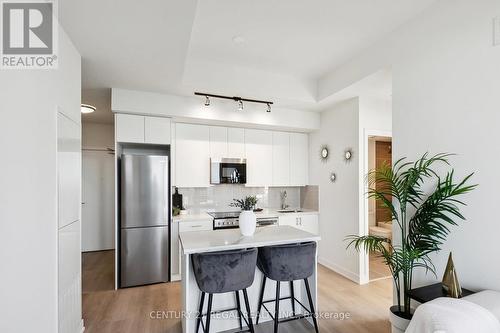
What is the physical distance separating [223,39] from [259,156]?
2107 millimetres

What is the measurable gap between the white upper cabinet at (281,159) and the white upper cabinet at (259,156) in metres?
0.08

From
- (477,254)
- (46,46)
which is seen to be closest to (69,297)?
(46,46)

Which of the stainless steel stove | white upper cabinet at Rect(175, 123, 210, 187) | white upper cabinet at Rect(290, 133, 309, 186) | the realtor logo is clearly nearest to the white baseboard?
the stainless steel stove

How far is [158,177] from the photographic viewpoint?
3477 millimetres

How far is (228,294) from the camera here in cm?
239

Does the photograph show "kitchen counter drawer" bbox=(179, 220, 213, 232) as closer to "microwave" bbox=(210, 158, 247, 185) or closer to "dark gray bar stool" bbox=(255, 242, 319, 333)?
"microwave" bbox=(210, 158, 247, 185)

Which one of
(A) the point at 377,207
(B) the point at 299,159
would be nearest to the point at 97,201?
(B) the point at 299,159

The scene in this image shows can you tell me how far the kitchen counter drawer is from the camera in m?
3.60

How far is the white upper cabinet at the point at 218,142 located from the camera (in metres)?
4.12

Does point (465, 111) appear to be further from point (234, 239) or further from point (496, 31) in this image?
point (234, 239)

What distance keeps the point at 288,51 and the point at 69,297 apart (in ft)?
10.9

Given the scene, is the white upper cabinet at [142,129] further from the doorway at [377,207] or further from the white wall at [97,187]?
the doorway at [377,207]

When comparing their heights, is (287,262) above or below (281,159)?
below

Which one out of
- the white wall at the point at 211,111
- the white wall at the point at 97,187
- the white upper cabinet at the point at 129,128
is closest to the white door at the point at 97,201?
the white wall at the point at 97,187
